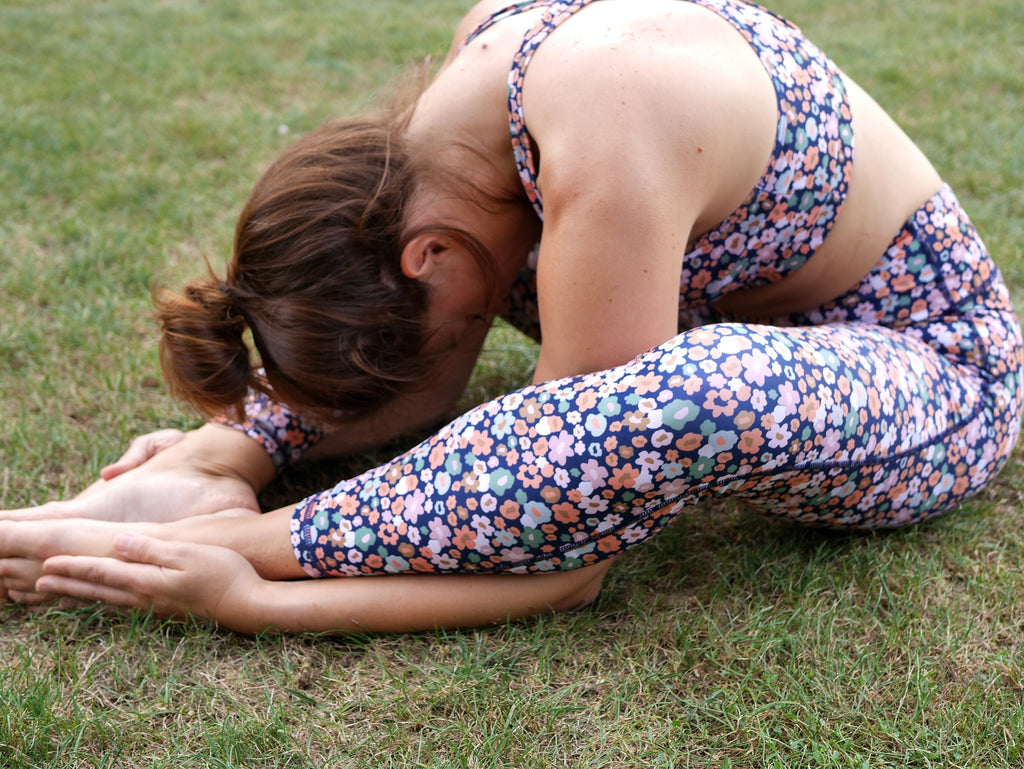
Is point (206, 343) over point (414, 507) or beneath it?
over

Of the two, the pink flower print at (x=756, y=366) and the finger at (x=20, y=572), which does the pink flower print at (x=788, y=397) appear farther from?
the finger at (x=20, y=572)

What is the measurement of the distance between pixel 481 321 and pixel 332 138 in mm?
458

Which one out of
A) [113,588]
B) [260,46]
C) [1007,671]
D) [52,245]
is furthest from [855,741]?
[260,46]

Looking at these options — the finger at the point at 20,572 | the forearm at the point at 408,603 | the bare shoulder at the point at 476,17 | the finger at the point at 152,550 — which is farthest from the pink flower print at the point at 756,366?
the finger at the point at 20,572

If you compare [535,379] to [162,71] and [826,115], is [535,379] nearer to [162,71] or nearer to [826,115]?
[826,115]

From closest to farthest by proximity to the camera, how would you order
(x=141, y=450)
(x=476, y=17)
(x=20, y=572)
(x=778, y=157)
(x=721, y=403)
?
(x=721, y=403), (x=778, y=157), (x=20, y=572), (x=476, y=17), (x=141, y=450)

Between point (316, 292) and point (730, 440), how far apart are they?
0.67 meters

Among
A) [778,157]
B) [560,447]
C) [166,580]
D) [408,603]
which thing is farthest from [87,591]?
[778,157]

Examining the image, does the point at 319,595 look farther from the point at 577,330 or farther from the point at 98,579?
the point at 577,330

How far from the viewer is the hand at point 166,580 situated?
1.53 m

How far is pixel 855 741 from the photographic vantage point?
1.33 m

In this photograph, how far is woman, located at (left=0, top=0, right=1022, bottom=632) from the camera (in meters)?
1.35

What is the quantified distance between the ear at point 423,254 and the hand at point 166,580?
545mm

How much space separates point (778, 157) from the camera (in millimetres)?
1510
